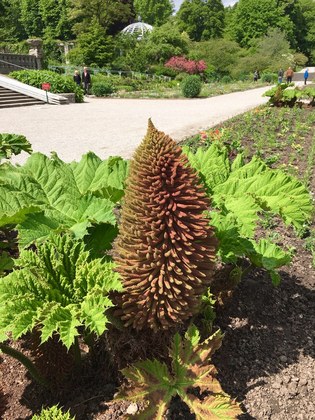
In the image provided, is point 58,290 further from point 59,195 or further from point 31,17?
point 31,17

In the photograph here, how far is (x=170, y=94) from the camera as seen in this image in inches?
990

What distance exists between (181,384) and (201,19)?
69.6m

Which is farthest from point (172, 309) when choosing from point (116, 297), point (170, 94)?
point (170, 94)

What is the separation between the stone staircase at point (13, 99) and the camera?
59.4ft

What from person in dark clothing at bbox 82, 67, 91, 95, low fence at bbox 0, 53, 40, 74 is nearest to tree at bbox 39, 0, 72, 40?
low fence at bbox 0, 53, 40, 74

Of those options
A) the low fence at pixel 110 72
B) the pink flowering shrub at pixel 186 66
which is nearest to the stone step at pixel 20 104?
the low fence at pixel 110 72

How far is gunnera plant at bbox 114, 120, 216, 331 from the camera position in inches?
66.8

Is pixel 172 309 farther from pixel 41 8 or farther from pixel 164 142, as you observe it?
pixel 41 8

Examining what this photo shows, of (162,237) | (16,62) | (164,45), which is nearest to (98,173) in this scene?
(162,237)

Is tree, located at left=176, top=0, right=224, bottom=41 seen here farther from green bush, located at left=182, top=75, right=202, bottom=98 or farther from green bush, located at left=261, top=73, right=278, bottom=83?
green bush, located at left=182, top=75, right=202, bottom=98

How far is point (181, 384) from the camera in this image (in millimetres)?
1797

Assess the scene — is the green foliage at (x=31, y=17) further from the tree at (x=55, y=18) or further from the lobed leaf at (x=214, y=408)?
the lobed leaf at (x=214, y=408)

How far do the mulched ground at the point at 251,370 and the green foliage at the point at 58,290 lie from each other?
0.52 m

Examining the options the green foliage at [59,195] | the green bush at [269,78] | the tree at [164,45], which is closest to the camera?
the green foliage at [59,195]
